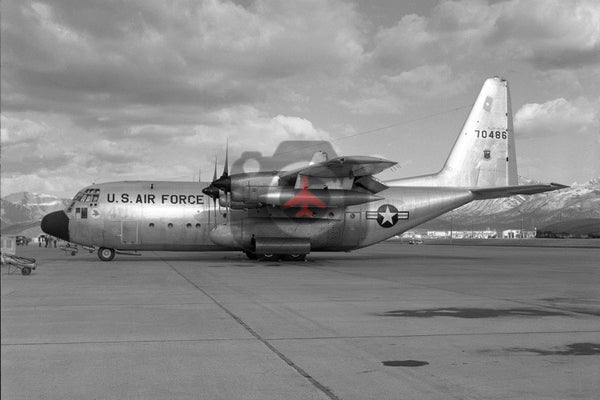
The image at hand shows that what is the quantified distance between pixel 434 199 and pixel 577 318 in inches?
851

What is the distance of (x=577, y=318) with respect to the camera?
1161 centimetres

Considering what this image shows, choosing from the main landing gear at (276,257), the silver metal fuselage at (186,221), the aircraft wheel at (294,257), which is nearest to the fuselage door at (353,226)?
the silver metal fuselage at (186,221)

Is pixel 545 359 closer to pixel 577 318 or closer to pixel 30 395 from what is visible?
pixel 577 318

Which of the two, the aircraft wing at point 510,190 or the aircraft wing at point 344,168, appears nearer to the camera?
the aircraft wing at point 344,168

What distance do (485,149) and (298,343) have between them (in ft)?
92.2

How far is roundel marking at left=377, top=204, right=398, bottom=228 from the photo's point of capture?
32406mm

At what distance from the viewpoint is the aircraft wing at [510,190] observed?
30.7 m

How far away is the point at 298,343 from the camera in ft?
29.6

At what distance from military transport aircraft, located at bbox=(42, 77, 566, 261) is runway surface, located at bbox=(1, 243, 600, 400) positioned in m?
12.7

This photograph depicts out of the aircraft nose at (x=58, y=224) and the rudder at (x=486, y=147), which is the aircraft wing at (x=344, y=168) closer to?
the rudder at (x=486, y=147)

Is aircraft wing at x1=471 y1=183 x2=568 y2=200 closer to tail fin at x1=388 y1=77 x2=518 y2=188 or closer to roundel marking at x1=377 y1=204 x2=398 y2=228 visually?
tail fin at x1=388 y1=77 x2=518 y2=188

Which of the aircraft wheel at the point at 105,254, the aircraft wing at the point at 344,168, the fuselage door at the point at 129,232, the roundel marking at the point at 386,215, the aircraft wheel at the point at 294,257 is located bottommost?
the aircraft wheel at the point at 294,257

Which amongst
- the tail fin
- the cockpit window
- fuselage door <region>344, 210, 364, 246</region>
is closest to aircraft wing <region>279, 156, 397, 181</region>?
fuselage door <region>344, 210, 364, 246</region>

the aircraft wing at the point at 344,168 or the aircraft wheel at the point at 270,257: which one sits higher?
the aircraft wing at the point at 344,168
